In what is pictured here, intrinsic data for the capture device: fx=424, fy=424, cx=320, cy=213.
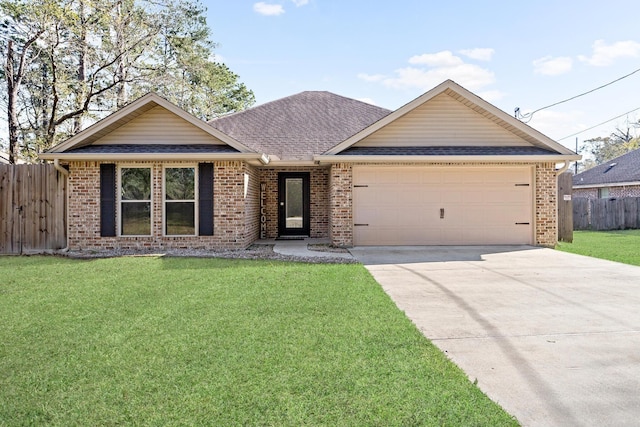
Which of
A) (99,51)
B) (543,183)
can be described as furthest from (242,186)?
(99,51)

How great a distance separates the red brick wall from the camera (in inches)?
576

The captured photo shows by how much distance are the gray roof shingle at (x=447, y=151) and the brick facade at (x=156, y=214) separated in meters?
3.21

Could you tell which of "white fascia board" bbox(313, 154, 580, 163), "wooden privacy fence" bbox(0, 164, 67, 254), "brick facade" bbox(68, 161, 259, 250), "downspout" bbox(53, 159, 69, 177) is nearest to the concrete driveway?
"white fascia board" bbox(313, 154, 580, 163)

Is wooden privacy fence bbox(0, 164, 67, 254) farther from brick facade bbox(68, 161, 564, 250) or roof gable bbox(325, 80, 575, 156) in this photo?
roof gable bbox(325, 80, 575, 156)

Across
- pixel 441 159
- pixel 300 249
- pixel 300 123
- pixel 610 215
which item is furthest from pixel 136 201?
pixel 610 215

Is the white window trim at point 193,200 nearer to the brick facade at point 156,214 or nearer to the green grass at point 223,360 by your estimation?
the brick facade at point 156,214

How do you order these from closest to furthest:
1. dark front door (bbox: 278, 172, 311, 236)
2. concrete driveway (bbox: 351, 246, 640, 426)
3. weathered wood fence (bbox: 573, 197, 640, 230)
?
concrete driveway (bbox: 351, 246, 640, 426) → dark front door (bbox: 278, 172, 311, 236) → weathered wood fence (bbox: 573, 197, 640, 230)

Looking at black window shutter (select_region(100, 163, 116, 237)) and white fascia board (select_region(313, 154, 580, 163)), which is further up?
white fascia board (select_region(313, 154, 580, 163))

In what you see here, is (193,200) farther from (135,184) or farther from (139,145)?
(139,145)

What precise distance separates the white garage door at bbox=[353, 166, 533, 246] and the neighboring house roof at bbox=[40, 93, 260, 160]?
11.6 feet

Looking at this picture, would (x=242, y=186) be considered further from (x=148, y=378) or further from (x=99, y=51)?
(x=99, y=51)

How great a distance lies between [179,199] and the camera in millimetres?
11516

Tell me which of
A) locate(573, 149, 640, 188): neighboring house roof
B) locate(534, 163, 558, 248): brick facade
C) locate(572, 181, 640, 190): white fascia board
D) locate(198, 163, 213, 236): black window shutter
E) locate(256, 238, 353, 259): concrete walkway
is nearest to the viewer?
locate(256, 238, 353, 259): concrete walkway

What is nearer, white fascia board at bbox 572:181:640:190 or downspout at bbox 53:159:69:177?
downspout at bbox 53:159:69:177
